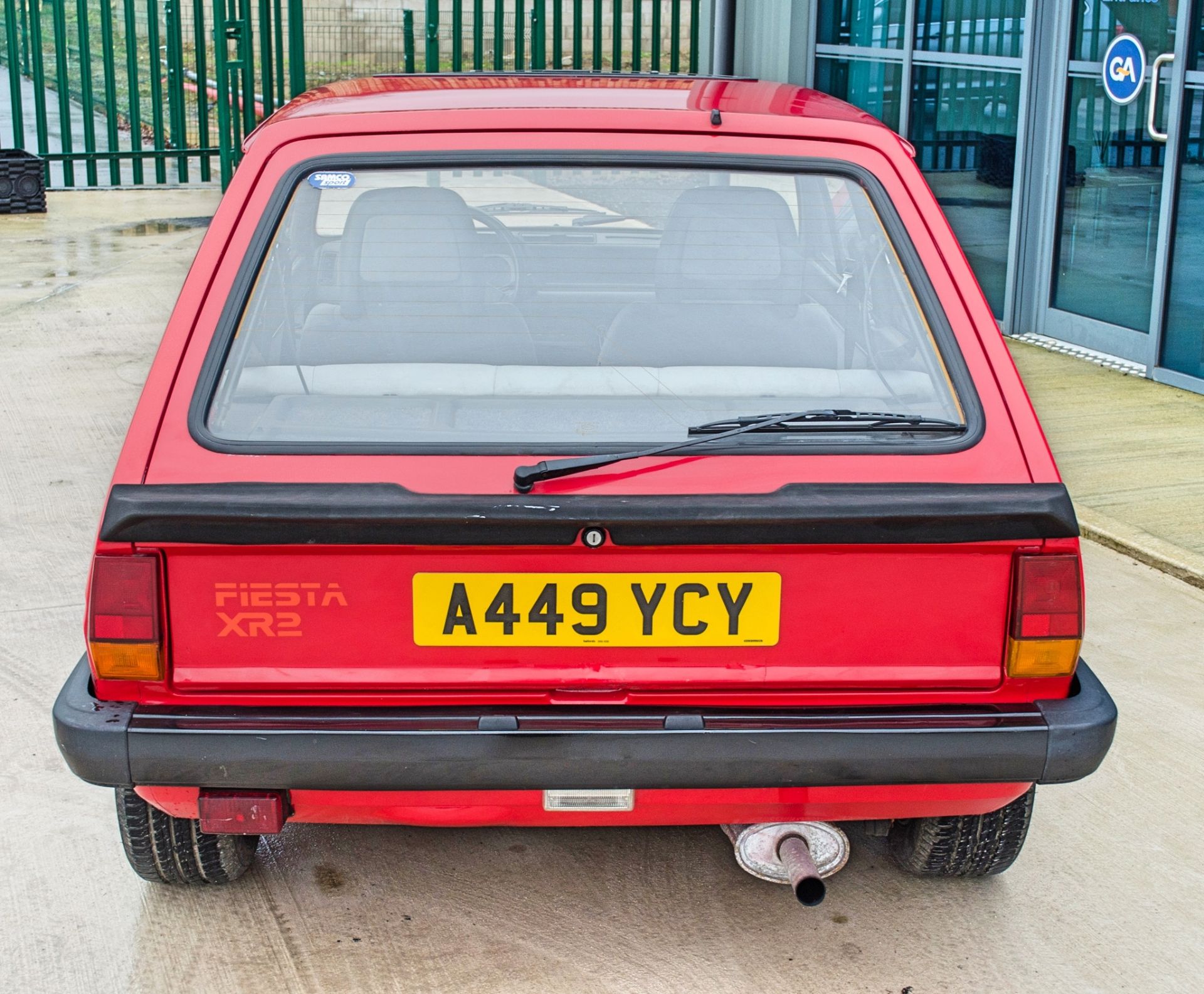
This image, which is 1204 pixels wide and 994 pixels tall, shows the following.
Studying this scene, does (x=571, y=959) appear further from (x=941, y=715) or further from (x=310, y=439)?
(x=310, y=439)

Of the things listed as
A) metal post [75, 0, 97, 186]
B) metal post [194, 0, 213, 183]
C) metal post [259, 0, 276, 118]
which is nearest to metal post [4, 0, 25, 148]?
metal post [75, 0, 97, 186]

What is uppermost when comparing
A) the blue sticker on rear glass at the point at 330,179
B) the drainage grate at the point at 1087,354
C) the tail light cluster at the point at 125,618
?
the blue sticker on rear glass at the point at 330,179

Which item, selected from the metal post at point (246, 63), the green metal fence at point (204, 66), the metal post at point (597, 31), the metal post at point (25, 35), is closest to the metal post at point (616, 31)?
the green metal fence at point (204, 66)

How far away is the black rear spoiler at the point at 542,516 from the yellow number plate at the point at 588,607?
0.08 metres

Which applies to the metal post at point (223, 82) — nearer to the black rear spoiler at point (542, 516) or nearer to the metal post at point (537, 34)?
the metal post at point (537, 34)

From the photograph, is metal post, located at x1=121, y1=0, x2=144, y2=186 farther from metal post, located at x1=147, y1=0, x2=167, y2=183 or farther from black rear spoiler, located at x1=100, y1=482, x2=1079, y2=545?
black rear spoiler, located at x1=100, y1=482, x2=1079, y2=545

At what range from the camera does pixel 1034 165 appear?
8.52 metres

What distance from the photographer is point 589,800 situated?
2512 mm

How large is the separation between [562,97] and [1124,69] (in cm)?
563

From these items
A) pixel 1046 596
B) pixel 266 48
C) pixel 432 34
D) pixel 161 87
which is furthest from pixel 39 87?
pixel 1046 596

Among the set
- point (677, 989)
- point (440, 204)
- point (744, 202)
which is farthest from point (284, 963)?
point (744, 202)

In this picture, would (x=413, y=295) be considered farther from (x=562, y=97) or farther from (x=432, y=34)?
(x=432, y=34)

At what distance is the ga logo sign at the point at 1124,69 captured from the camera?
746cm

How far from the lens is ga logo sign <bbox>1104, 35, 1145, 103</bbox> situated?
7.46 metres
